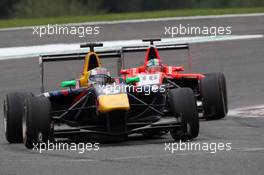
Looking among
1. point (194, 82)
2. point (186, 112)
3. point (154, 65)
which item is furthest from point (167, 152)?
point (154, 65)

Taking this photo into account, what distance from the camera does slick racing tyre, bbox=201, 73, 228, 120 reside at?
48.6 feet

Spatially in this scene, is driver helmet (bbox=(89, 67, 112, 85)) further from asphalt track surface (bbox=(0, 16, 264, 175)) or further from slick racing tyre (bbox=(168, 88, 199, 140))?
slick racing tyre (bbox=(168, 88, 199, 140))

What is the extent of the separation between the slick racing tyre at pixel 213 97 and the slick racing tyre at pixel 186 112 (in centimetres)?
265

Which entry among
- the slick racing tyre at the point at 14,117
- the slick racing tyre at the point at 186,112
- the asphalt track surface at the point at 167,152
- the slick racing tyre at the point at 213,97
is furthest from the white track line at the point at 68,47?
the slick racing tyre at the point at 186,112

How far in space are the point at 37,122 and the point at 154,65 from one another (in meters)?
4.16

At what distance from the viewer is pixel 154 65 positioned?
1576cm

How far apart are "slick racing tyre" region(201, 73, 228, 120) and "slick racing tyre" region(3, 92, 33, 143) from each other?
2908 millimetres

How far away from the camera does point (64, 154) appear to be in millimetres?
11219

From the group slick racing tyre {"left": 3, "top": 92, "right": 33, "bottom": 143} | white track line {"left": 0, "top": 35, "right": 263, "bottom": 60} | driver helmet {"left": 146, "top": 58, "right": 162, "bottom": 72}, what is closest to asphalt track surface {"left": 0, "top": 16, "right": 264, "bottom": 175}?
slick racing tyre {"left": 3, "top": 92, "right": 33, "bottom": 143}

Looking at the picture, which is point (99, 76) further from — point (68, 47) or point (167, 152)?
point (68, 47)

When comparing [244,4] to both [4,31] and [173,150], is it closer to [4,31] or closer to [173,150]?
[4,31]

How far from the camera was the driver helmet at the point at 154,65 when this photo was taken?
15727 millimetres

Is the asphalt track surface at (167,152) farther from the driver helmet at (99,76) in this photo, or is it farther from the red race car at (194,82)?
the driver helmet at (99,76)

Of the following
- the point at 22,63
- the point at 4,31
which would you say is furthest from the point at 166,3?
the point at 22,63
